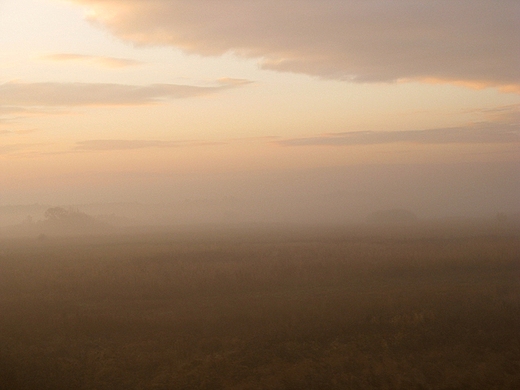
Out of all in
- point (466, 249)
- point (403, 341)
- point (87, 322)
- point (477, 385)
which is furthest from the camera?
point (466, 249)

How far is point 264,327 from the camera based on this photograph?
18.8 meters

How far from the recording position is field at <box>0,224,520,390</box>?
49.5ft

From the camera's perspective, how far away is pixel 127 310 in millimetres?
21672

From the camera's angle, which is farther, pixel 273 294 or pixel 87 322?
pixel 273 294

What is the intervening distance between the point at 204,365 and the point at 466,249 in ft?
90.9

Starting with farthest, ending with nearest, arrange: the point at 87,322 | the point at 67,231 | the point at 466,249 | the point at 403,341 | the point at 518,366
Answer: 1. the point at 67,231
2. the point at 466,249
3. the point at 87,322
4. the point at 403,341
5. the point at 518,366

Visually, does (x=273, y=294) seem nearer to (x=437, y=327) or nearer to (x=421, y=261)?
(x=437, y=327)

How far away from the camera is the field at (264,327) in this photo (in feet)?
49.5

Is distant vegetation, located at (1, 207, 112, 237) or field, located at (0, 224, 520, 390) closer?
field, located at (0, 224, 520, 390)

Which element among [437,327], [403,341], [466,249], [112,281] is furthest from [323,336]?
[466,249]

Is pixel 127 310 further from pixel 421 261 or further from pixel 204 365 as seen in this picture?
pixel 421 261

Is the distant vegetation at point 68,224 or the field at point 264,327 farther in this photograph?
the distant vegetation at point 68,224

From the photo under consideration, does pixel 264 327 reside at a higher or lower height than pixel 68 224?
lower

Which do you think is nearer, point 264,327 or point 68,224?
point 264,327
